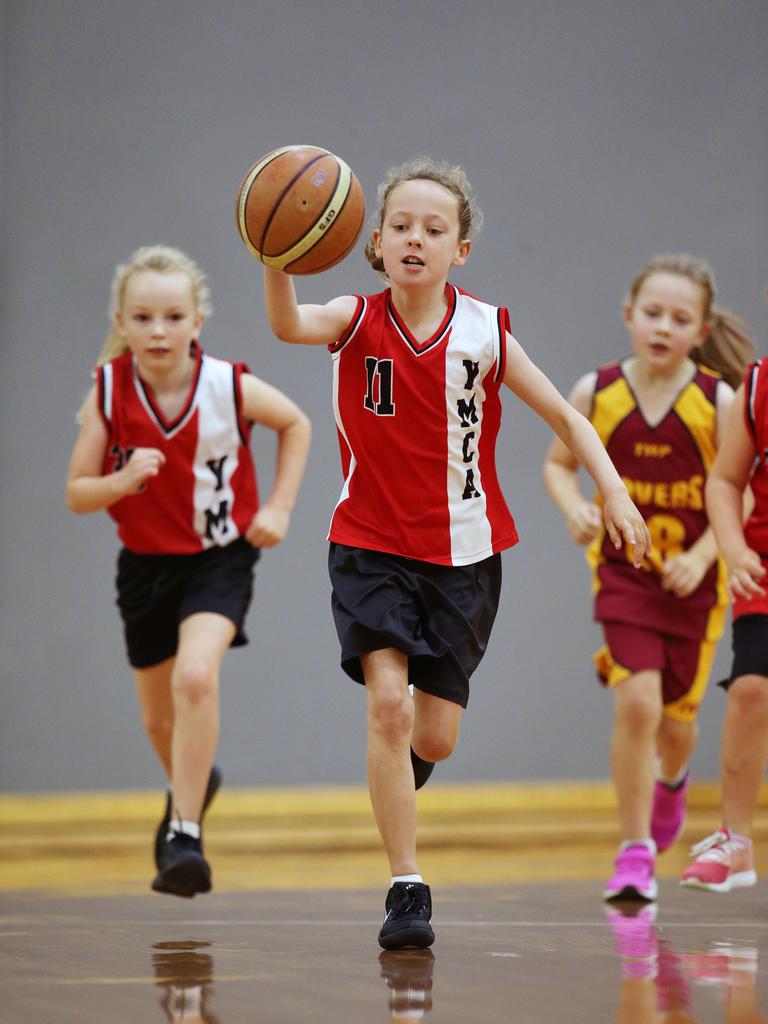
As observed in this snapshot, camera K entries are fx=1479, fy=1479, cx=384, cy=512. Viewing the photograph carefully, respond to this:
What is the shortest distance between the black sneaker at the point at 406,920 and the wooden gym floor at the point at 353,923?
3 centimetres

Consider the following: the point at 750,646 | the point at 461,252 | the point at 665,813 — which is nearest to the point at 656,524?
the point at 750,646

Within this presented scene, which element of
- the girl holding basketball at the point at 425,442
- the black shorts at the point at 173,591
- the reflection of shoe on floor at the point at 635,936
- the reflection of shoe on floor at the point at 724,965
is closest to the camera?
the reflection of shoe on floor at the point at 724,965

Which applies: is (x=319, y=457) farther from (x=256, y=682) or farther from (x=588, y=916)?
(x=588, y=916)

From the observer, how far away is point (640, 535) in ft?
8.36

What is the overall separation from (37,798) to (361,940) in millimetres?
2311

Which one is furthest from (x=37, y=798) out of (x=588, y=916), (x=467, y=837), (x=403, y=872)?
(x=403, y=872)

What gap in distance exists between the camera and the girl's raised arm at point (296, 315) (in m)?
2.55

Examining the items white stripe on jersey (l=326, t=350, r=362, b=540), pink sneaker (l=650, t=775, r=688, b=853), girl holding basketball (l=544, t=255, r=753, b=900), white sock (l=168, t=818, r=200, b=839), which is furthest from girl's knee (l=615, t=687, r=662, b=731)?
white stripe on jersey (l=326, t=350, r=362, b=540)

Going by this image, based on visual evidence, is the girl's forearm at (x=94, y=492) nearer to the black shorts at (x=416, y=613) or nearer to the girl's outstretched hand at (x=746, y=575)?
the black shorts at (x=416, y=613)

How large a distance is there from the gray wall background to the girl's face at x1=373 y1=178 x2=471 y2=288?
2.33m

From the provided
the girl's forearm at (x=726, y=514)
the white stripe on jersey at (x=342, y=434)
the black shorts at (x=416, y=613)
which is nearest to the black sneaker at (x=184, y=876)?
the black shorts at (x=416, y=613)

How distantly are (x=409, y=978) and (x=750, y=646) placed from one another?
4.22 ft

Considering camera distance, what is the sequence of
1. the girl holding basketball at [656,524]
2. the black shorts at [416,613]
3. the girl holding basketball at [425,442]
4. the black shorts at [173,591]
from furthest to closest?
the girl holding basketball at [656,524], the black shorts at [173,591], the girl holding basketball at [425,442], the black shorts at [416,613]

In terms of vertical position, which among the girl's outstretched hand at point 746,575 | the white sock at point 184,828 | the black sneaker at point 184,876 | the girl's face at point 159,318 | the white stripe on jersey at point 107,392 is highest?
the girl's face at point 159,318
